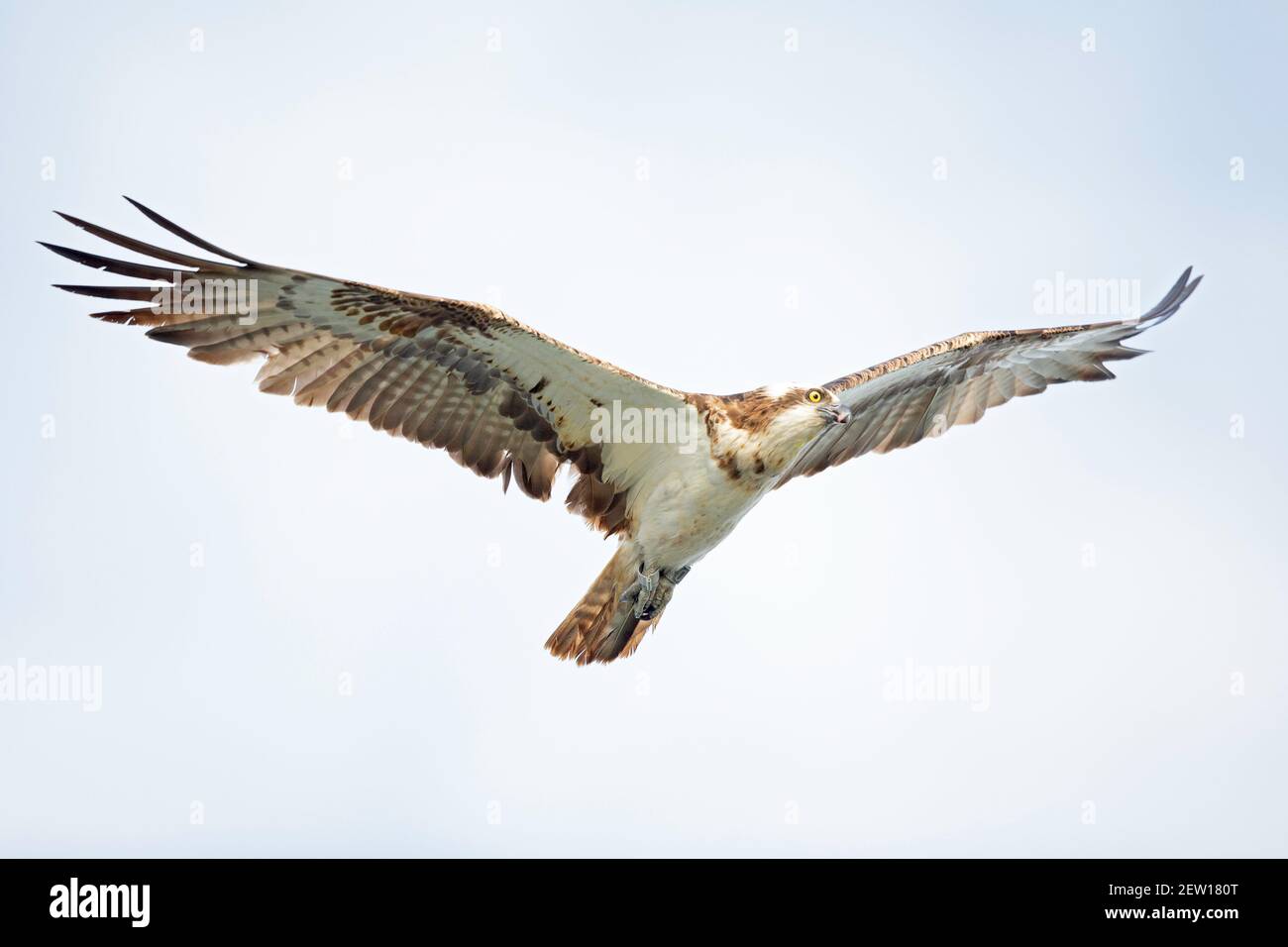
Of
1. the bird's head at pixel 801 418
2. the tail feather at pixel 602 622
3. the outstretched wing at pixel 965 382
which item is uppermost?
the outstretched wing at pixel 965 382

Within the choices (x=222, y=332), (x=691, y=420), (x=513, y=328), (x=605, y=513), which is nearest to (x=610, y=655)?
(x=605, y=513)

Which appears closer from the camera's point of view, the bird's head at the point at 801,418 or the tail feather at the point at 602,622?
the bird's head at the point at 801,418

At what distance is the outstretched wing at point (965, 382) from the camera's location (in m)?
11.9

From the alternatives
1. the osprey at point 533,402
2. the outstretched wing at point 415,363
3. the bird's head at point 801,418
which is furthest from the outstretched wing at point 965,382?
the outstretched wing at point 415,363

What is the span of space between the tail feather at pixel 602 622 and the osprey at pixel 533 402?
11 millimetres

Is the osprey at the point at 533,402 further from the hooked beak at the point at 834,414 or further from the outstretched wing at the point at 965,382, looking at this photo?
the outstretched wing at the point at 965,382

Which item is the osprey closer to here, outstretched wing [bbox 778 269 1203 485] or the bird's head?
the bird's head

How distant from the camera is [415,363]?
1050 cm

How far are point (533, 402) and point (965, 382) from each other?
4.01m

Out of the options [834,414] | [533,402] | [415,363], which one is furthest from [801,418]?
[415,363]

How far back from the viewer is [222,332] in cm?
1001

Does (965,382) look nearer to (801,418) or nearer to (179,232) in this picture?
(801,418)
